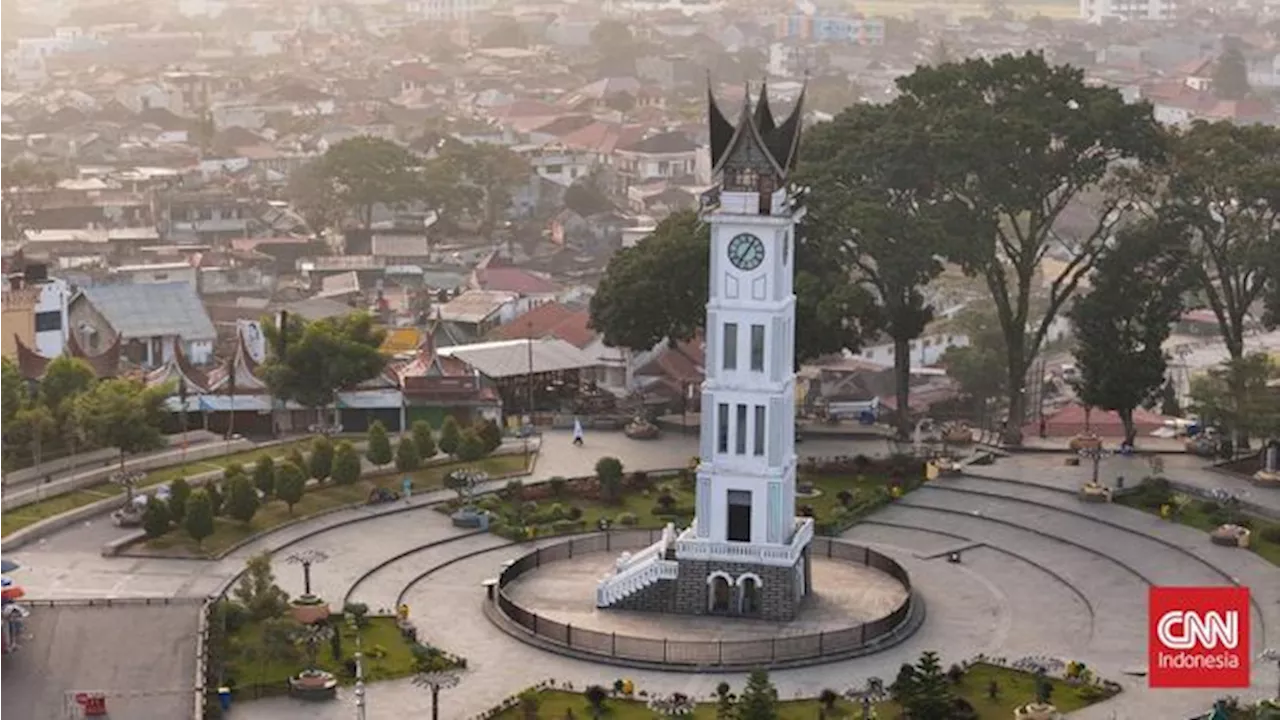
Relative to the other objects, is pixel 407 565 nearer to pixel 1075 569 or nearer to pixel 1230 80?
pixel 1075 569

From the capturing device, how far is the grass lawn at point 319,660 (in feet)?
169

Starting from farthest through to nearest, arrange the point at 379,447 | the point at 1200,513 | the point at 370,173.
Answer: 1. the point at 370,173
2. the point at 379,447
3. the point at 1200,513

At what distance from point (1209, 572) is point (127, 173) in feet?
315

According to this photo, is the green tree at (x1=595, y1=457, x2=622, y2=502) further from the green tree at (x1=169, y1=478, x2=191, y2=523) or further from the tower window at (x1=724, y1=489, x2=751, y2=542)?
the green tree at (x1=169, y1=478, x2=191, y2=523)

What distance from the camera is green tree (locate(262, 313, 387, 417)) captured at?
72.7 meters

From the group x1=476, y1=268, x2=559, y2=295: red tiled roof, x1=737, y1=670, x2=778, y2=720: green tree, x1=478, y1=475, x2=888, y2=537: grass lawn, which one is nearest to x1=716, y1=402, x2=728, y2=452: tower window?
x1=478, y1=475, x2=888, y2=537: grass lawn

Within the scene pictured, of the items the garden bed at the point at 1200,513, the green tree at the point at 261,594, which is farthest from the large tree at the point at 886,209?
the green tree at the point at 261,594

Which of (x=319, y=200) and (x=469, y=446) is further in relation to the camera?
(x=319, y=200)

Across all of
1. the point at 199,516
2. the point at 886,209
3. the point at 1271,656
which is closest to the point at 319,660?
the point at 199,516

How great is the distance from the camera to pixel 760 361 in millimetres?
56594

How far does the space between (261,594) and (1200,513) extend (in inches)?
1036

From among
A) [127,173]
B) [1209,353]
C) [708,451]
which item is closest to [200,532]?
[708,451]

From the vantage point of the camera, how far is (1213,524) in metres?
62.2

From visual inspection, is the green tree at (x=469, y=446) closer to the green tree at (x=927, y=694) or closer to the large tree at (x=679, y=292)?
the large tree at (x=679, y=292)
